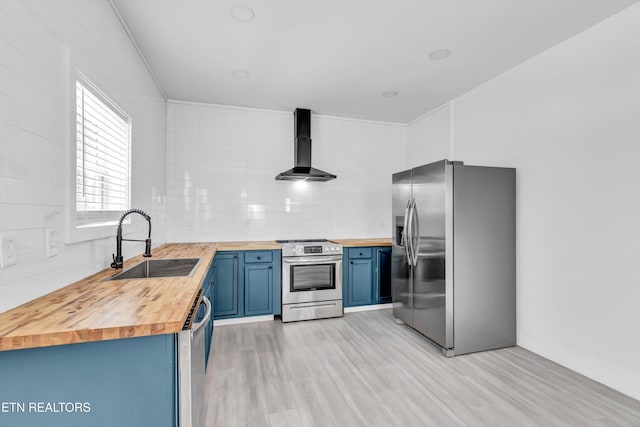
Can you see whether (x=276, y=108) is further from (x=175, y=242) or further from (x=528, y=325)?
(x=528, y=325)

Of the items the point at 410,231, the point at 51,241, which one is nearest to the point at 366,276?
the point at 410,231

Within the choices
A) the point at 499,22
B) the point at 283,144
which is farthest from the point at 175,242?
the point at 499,22

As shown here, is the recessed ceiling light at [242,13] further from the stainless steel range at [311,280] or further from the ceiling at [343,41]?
the stainless steel range at [311,280]

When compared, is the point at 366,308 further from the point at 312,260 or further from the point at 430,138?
the point at 430,138

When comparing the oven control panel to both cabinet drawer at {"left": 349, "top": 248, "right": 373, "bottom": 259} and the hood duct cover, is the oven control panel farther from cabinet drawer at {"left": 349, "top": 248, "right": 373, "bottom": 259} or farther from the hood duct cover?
the hood duct cover

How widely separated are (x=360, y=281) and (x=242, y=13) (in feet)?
10.2

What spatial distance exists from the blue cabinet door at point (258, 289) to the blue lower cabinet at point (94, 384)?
7.68 feet

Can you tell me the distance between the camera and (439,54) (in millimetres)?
2682

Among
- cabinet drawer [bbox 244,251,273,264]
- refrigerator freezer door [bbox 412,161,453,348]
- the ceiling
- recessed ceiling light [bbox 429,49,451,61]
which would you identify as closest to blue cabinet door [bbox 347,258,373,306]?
refrigerator freezer door [bbox 412,161,453,348]

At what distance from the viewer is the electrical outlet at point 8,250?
3.56 feet

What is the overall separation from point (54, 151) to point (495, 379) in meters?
3.21

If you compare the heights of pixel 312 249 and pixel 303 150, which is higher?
pixel 303 150

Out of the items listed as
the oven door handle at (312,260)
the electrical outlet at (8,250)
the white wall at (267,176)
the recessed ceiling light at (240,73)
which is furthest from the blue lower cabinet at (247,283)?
the electrical outlet at (8,250)

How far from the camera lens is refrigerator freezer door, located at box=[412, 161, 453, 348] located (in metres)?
2.71
